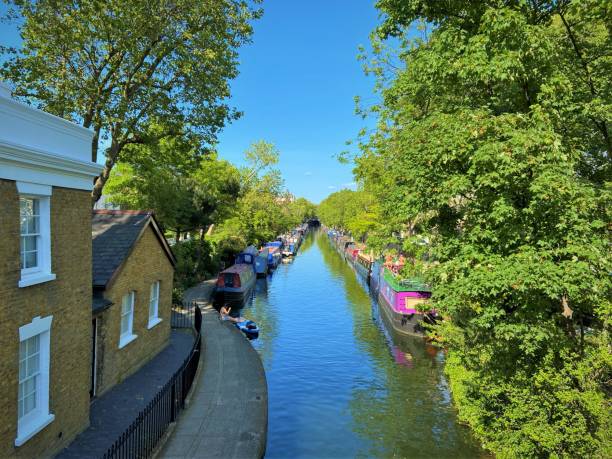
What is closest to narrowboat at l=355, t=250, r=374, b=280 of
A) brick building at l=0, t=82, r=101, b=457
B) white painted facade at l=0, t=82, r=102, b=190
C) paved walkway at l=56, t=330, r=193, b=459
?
paved walkway at l=56, t=330, r=193, b=459

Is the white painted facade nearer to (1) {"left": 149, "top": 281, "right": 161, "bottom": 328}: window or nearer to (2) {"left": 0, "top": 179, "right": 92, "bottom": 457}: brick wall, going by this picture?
(2) {"left": 0, "top": 179, "right": 92, "bottom": 457}: brick wall

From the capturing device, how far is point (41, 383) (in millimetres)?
9266

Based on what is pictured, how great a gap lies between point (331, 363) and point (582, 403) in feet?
49.6

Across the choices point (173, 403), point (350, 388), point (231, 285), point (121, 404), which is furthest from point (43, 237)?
point (231, 285)

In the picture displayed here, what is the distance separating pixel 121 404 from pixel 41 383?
12.9ft

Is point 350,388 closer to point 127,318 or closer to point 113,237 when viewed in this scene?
point 127,318

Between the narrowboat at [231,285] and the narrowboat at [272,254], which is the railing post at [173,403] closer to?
the narrowboat at [231,285]

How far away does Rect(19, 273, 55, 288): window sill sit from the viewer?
839 cm

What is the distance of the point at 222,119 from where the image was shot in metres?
20.9

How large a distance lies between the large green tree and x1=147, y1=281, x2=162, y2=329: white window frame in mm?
11133

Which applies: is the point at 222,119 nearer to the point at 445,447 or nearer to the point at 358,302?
the point at 445,447

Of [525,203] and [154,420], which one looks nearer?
[525,203]

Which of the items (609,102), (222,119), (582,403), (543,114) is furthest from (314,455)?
(222,119)

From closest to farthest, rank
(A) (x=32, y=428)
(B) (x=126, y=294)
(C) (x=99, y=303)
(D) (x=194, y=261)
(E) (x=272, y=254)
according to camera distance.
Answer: (A) (x=32, y=428) < (C) (x=99, y=303) < (B) (x=126, y=294) < (D) (x=194, y=261) < (E) (x=272, y=254)
